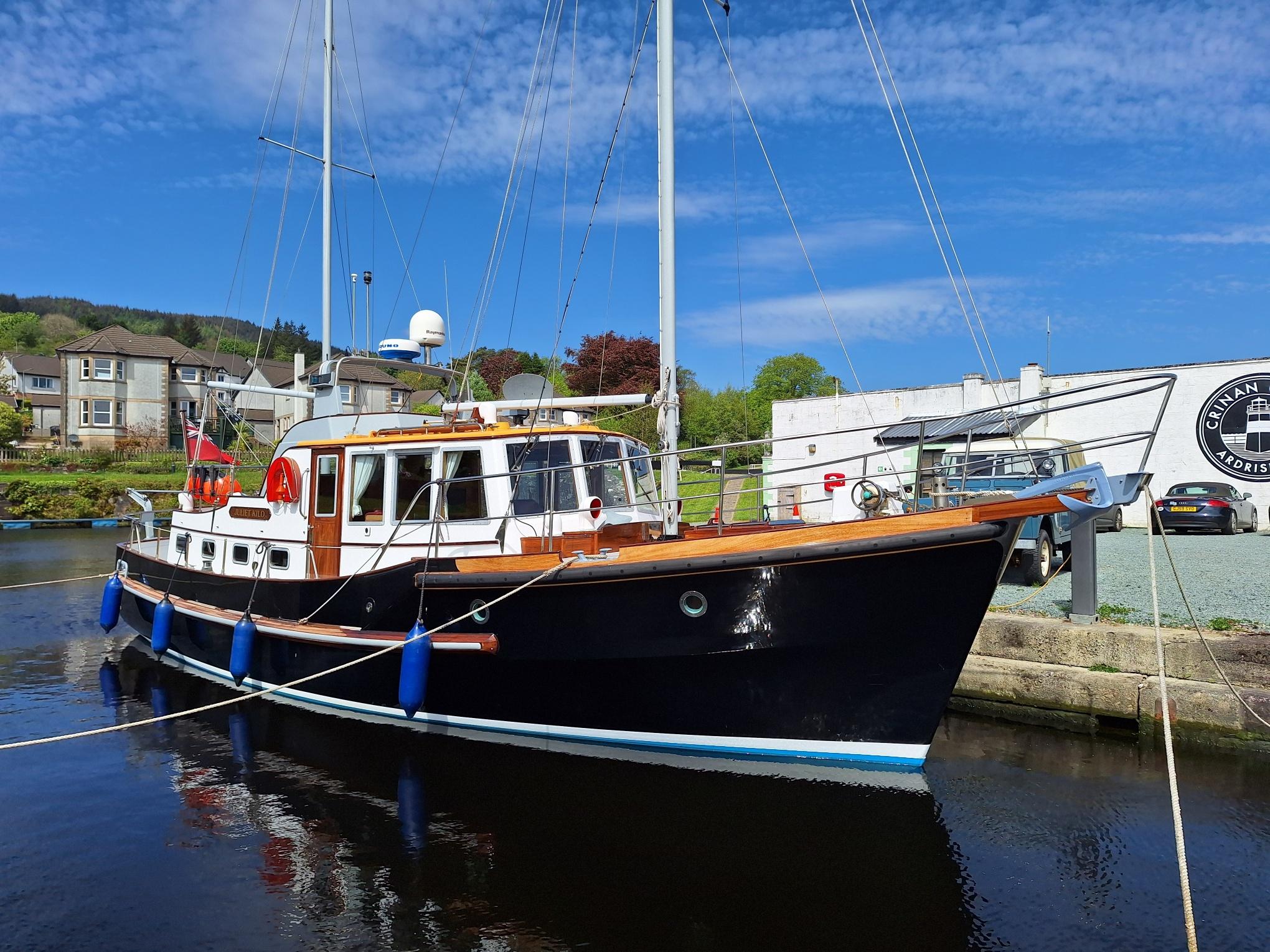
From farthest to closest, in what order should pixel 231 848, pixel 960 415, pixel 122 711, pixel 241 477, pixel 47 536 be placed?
pixel 241 477 < pixel 47 536 < pixel 122 711 < pixel 960 415 < pixel 231 848

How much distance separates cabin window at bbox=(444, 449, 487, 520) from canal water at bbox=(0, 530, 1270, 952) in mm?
2228

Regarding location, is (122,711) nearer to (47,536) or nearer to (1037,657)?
(1037,657)

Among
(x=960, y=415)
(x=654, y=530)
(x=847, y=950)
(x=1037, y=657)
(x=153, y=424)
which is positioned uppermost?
(x=153, y=424)

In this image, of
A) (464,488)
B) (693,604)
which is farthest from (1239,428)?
(464,488)

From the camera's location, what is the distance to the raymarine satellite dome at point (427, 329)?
36.6 ft

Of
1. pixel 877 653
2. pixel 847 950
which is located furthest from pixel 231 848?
pixel 877 653

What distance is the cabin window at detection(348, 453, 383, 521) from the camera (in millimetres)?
8562

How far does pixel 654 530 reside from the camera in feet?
29.0

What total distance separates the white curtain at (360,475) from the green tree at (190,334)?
95125 millimetres

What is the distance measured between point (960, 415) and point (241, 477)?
41018 millimetres

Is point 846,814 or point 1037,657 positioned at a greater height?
point 1037,657

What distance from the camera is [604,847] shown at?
5832mm

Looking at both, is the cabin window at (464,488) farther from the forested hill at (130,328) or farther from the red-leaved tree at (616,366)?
the forested hill at (130,328)

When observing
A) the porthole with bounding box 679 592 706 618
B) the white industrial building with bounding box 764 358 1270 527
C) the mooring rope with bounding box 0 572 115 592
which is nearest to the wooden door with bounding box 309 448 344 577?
the porthole with bounding box 679 592 706 618
